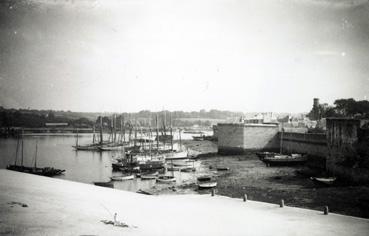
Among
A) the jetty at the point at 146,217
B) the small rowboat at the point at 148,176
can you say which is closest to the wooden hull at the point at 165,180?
the small rowboat at the point at 148,176

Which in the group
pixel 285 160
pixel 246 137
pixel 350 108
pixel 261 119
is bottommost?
pixel 285 160

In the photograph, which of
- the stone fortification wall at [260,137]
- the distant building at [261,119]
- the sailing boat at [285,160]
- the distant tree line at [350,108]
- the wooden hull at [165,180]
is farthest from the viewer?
the distant building at [261,119]

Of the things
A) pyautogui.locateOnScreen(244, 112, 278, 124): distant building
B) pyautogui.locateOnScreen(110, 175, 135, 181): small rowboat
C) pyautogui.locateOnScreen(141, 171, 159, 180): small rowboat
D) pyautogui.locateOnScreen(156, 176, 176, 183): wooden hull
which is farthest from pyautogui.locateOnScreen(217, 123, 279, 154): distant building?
pyautogui.locateOnScreen(156, 176, 176, 183): wooden hull

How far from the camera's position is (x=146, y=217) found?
13867mm

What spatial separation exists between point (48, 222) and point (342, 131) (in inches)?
1024

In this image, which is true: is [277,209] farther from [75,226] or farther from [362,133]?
[362,133]

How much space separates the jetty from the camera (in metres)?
11.0

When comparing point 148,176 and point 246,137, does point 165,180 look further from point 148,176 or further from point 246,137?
point 246,137

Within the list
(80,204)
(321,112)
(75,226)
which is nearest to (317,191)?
(80,204)

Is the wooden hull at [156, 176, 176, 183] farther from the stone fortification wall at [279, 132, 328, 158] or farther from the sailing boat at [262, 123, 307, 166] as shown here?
the stone fortification wall at [279, 132, 328, 158]

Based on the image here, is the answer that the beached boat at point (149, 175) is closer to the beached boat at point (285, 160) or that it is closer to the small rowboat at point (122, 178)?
the small rowboat at point (122, 178)

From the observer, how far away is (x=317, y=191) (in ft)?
82.1

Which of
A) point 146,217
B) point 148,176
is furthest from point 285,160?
point 146,217

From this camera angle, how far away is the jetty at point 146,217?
36.1ft
